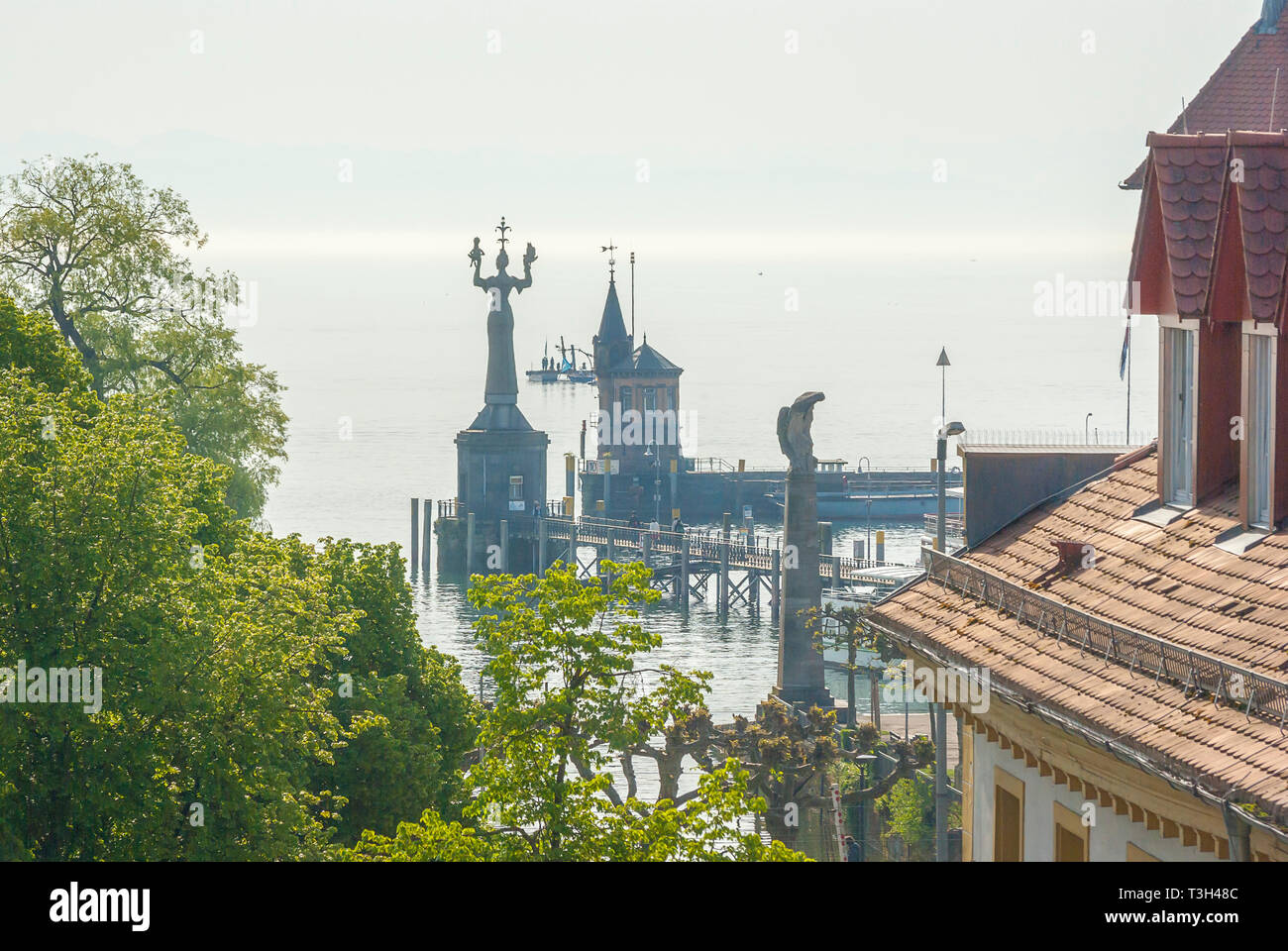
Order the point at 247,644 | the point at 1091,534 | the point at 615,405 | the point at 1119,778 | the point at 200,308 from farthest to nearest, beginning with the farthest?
the point at 615,405
the point at 200,308
the point at 247,644
the point at 1091,534
the point at 1119,778

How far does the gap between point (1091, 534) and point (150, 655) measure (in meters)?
10.8

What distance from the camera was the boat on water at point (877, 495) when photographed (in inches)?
5635

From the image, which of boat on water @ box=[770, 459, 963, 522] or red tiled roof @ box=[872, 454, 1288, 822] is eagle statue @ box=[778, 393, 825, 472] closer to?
red tiled roof @ box=[872, 454, 1288, 822]

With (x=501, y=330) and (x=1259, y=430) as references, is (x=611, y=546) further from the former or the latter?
(x=1259, y=430)

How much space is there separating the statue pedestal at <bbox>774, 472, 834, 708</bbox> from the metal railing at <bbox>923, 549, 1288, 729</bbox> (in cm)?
4020

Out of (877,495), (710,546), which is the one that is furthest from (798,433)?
(877,495)

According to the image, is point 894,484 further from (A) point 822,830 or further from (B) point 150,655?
(B) point 150,655

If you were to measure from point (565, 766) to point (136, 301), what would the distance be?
34624 mm

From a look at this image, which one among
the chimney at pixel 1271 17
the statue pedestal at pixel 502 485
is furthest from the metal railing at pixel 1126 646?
the statue pedestal at pixel 502 485

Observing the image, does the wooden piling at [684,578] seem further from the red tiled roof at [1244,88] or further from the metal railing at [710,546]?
the red tiled roof at [1244,88]

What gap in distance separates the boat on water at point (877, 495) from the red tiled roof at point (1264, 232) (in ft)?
423
